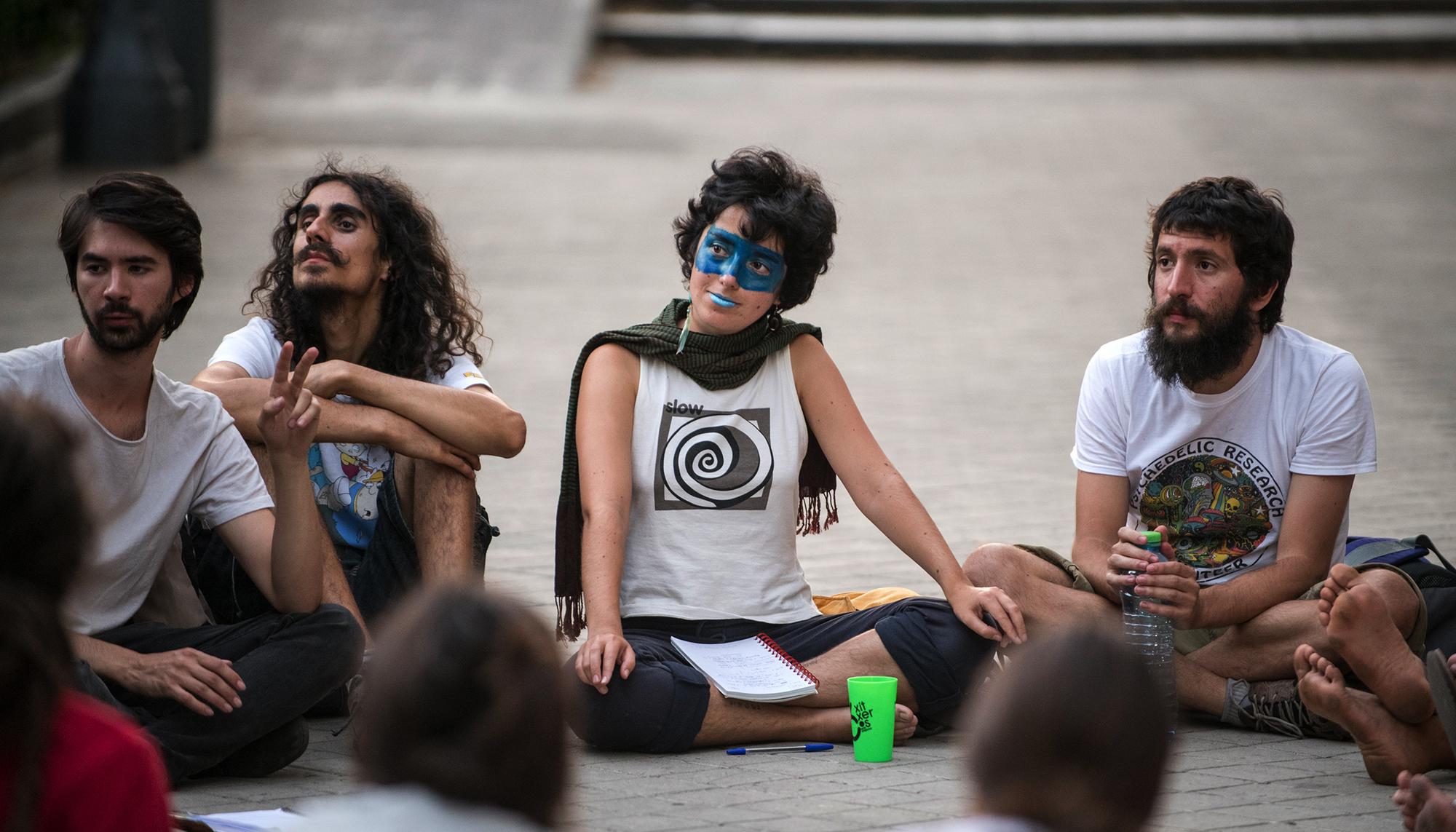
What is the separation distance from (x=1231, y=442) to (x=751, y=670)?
1.38 metres

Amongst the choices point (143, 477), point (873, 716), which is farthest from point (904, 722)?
point (143, 477)

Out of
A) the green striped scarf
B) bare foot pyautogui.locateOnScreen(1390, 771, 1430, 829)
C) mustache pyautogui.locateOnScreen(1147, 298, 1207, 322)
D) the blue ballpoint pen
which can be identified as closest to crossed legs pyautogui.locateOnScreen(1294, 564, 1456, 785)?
bare foot pyautogui.locateOnScreen(1390, 771, 1430, 829)

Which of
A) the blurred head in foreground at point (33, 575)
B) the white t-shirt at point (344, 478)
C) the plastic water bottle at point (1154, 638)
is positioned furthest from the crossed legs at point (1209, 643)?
the blurred head in foreground at point (33, 575)

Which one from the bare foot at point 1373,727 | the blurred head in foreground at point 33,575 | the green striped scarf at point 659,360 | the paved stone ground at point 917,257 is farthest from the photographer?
the green striped scarf at point 659,360

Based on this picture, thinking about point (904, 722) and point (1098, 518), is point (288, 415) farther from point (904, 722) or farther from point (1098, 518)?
point (1098, 518)

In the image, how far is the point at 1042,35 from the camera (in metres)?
20.3

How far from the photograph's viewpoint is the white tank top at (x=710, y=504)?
4395 mm

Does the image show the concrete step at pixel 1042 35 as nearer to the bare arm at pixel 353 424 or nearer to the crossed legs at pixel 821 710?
the bare arm at pixel 353 424

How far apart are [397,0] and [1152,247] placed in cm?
1818

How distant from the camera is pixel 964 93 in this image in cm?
1866

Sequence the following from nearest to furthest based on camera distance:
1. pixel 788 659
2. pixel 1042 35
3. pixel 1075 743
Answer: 1. pixel 1075 743
2. pixel 788 659
3. pixel 1042 35

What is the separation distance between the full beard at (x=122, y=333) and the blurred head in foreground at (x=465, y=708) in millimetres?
2146

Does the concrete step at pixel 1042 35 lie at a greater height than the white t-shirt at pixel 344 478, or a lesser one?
greater

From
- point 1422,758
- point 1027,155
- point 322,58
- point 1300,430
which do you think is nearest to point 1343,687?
point 1422,758
